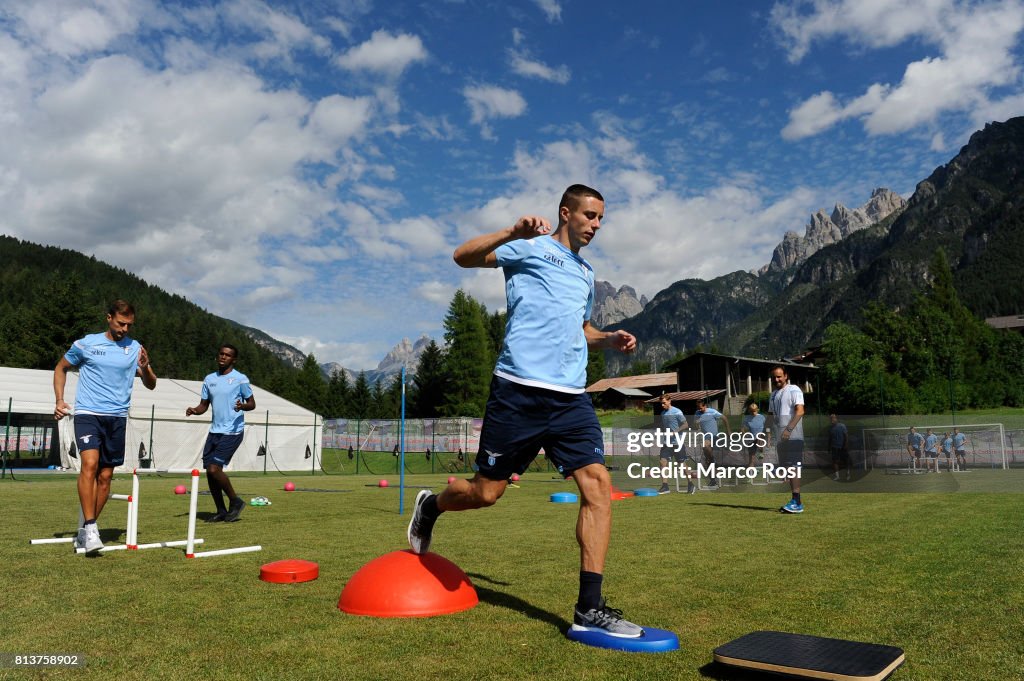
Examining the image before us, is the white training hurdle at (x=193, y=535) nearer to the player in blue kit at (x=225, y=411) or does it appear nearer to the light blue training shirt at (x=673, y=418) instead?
the player in blue kit at (x=225, y=411)

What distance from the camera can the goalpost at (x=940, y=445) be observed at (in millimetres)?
23656

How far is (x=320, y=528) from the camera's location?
26.8 ft

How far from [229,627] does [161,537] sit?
4.46 metres

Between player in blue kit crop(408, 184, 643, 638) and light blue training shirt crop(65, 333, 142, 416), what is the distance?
421 centimetres

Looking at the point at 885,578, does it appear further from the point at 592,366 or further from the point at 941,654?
the point at 592,366

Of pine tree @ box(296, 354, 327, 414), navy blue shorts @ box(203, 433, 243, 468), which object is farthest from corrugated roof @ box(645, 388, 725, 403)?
navy blue shorts @ box(203, 433, 243, 468)

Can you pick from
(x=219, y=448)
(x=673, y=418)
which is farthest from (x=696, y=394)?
(x=219, y=448)

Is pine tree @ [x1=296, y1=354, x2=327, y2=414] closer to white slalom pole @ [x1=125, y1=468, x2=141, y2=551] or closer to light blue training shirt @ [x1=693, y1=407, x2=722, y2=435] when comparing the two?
light blue training shirt @ [x1=693, y1=407, x2=722, y2=435]

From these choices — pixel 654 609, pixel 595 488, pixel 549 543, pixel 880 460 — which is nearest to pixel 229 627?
pixel 595 488

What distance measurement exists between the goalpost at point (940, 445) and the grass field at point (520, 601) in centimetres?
1715

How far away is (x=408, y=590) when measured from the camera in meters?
3.73

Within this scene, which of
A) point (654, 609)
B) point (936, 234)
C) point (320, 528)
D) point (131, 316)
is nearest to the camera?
point (654, 609)

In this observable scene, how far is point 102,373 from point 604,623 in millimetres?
5351

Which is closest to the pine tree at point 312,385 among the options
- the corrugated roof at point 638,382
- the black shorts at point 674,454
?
the corrugated roof at point 638,382
